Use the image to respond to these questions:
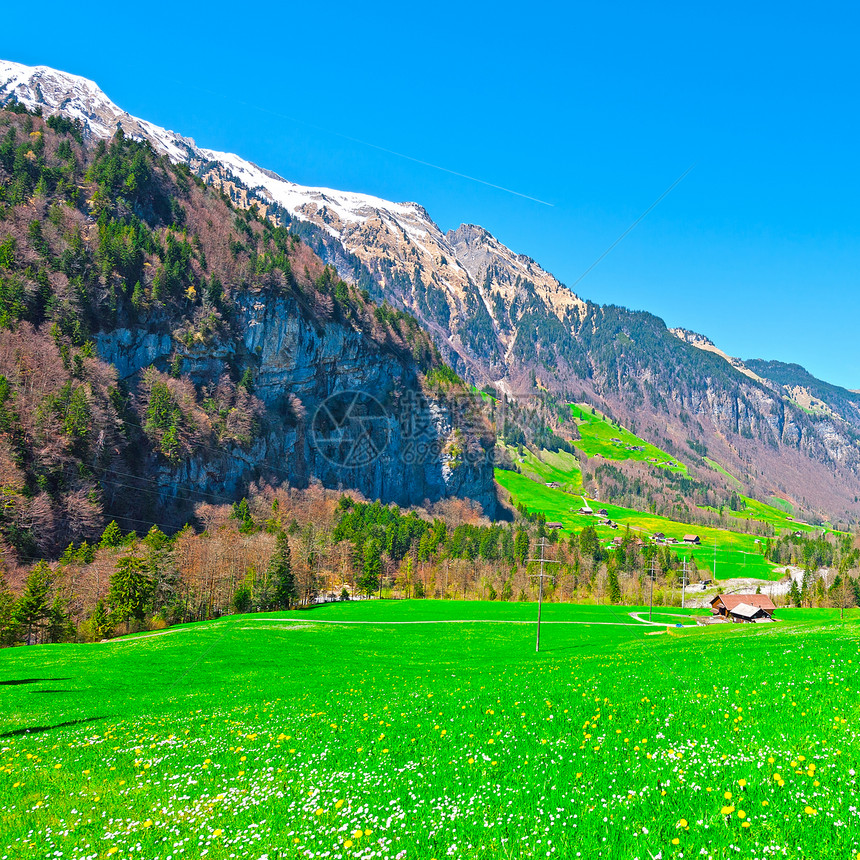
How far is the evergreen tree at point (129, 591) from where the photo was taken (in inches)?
2854

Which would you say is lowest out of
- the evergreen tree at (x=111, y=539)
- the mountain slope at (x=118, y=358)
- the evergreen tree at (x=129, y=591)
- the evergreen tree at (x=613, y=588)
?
the evergreen tree at (x=613, y=588)

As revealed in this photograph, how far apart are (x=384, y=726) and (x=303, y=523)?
13798 centimetres

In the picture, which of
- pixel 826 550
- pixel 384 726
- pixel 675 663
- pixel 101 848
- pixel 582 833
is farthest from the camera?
pixel 826 550

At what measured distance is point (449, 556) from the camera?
145375mm

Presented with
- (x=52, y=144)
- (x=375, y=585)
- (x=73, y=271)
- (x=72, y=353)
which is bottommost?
(x=375, y=585)

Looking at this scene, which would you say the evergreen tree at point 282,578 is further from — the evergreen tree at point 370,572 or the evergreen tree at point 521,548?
the evergreen tree at point 521,548

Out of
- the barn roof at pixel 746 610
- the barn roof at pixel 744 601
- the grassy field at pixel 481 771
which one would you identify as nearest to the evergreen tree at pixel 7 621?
the grassy field at pixel 481 771

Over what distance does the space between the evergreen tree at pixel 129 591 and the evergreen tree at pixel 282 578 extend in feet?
84.5

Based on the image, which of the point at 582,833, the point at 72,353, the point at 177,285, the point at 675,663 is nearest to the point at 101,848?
the point at 582,833

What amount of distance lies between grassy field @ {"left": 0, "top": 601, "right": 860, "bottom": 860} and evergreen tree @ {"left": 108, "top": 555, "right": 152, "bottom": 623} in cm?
5565

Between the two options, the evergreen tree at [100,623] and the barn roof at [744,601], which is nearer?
the evergreen tree at [100,623]

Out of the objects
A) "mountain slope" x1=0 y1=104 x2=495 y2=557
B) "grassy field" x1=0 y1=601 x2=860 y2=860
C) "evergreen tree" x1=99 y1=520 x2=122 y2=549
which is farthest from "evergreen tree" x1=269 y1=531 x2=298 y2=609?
"grassy field" x1=0 y1=601 x2=860 y2=860

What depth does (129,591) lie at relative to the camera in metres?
73.1

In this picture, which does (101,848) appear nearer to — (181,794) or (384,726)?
(181,794)
